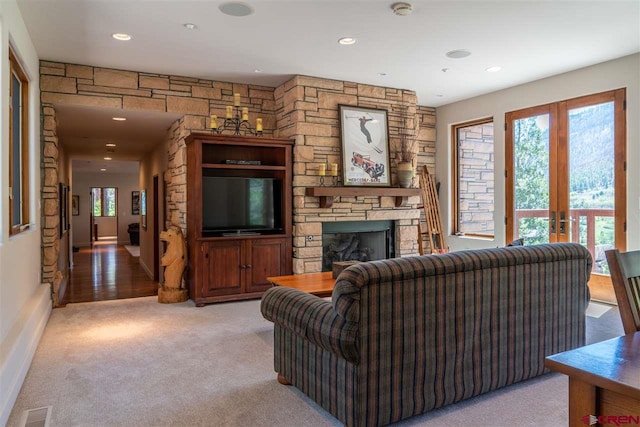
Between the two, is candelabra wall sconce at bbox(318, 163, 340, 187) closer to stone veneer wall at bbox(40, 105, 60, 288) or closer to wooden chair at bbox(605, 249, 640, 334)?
stone veneer wall at bbox(40, 105, 60, 288)

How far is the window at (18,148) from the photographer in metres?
3.43

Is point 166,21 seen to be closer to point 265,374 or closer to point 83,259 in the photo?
point 265,374

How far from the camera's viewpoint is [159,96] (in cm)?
540

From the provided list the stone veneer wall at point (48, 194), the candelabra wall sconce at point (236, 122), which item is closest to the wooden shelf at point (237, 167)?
the candelabra wall sconce at point (236, 122)

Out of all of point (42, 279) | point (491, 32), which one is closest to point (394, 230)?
point (491, 32)

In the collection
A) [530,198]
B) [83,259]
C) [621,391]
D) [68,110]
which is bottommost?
[83,259]

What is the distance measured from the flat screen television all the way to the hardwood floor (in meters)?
1.59

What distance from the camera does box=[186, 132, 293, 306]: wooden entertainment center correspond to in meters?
5.13

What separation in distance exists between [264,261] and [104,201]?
1266 centimetres

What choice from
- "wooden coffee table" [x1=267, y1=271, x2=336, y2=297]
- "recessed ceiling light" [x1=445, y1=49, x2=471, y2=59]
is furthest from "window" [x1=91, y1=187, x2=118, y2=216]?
"recessed ceiling light" [x1=445, y1=49, x2=471, y2=59]

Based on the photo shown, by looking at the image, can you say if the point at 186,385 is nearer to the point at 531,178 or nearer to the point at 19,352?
the point at 19,352

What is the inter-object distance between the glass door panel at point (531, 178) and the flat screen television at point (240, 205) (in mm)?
3241

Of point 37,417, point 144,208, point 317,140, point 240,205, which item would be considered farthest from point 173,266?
point 144,208

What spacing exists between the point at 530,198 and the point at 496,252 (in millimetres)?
3850
